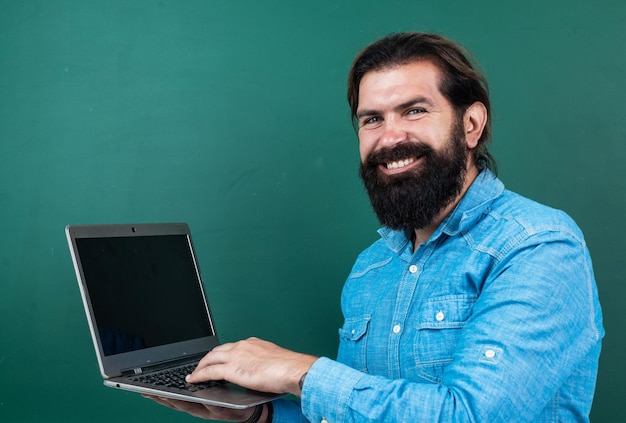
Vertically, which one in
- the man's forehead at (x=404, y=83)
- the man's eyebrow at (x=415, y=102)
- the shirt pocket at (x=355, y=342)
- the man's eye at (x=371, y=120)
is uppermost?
the man's forehead at (x=404, y=83)

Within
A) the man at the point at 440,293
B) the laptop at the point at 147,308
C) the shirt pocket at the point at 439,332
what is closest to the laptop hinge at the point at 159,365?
the laptop at the point at 147,308

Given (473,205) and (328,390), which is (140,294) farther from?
(473,205)

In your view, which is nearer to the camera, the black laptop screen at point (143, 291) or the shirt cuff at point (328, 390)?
the shirt cuff at point (328, 390)

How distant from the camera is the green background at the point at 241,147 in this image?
71.1 inches

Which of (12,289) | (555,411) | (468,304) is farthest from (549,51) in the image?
(12,289)

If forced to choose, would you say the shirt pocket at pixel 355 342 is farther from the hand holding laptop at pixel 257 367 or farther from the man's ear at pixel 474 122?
the man's ear at pixel 474 122

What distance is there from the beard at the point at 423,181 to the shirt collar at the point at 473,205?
0.04 meters

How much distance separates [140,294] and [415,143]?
698mm

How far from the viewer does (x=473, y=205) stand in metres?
1.39

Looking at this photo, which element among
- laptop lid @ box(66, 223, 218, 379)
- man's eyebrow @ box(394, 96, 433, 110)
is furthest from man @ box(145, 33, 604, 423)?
laptop lid @ box(66, 223, 218, 379)

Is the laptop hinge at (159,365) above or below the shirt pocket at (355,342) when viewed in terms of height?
above

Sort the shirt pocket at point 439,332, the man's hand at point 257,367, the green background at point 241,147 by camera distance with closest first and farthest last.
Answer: the man's hand at point 257,367, the shirt pocket at point 439,332, the green background at point 241,147

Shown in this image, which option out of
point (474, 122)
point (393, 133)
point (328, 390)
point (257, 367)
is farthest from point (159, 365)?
point (474, 122)

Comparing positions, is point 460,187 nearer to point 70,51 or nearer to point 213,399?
point 213,399
